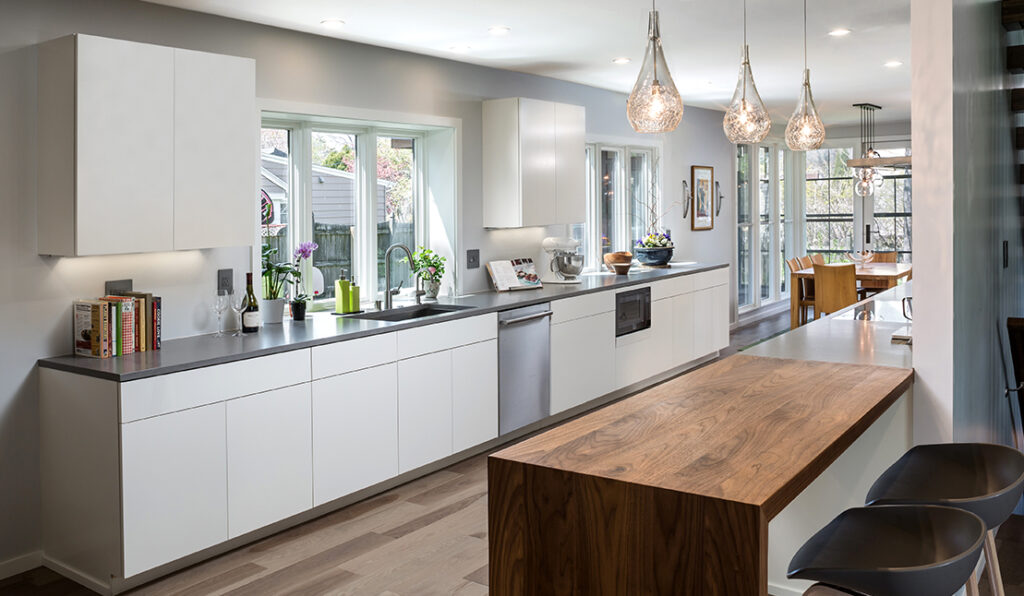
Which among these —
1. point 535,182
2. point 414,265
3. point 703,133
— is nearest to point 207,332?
point 414,265

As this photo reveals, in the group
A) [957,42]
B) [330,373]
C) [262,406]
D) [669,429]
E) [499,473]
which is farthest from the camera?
[330,373]

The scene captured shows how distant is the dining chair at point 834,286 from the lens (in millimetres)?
7477

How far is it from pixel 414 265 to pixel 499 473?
11.0 ft

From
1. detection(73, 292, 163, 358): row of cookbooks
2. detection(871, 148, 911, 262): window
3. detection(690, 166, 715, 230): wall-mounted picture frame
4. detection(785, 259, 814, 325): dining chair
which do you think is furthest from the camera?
detection(871, 148, 911, 262): window

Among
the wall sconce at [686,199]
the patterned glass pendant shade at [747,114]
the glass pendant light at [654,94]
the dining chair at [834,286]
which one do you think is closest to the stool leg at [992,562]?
the glass pendant light at [654,94]

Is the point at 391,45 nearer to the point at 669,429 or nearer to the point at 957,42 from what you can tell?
the point at 957,42

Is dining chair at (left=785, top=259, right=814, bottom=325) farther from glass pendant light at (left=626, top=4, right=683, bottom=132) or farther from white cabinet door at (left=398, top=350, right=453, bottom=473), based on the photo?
glass pendant light at (left=626, top=4, right=683, bottom=132)

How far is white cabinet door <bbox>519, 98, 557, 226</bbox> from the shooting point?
564 centimetres

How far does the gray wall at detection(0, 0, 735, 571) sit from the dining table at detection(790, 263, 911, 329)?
426 centimetres

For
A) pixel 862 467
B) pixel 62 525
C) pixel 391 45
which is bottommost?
pixel 62 525

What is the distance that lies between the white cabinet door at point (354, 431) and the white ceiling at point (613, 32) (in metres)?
1.77

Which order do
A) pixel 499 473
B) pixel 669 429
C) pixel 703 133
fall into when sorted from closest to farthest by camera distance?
pixel 499 473 < pixel 669 429 < pixel 703 133

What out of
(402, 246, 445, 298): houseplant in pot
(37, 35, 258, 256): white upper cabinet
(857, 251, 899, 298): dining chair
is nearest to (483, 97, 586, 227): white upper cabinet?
(402, 246, 445, 298): houseplant in pot

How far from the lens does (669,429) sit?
205cm
